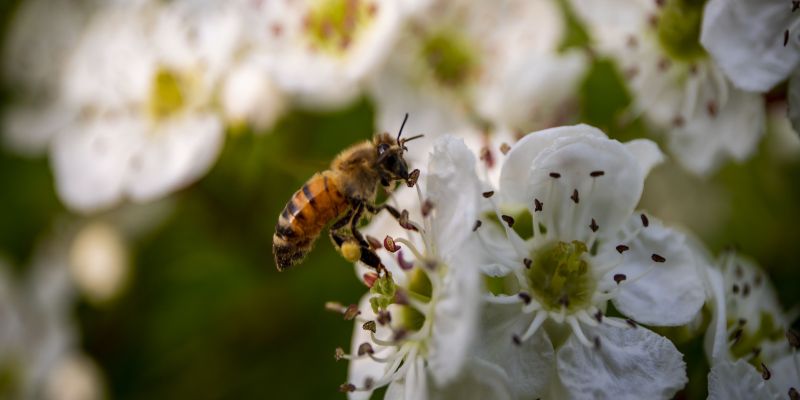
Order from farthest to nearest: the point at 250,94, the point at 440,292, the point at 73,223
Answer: the point at 73,223 < the point at 250,94 < the point at 440,292

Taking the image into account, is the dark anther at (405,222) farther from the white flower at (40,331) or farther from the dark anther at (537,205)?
the white flower at (40,331)

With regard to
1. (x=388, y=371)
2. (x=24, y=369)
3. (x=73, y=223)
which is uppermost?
(x=388, y=371)

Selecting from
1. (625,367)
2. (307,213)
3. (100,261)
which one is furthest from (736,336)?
(100,261)

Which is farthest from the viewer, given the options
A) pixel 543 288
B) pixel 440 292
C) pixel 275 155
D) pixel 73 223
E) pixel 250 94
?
pixel 73 223

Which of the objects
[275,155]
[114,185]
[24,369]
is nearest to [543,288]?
[275,155]

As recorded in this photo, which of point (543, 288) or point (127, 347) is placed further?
point (127, 347)

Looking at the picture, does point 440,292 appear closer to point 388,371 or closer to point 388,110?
point 388,371

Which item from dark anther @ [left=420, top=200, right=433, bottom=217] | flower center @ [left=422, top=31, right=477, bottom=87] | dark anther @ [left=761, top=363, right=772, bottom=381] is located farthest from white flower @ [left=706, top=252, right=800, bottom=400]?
flower center @ [left=422, top=31, right=477, bottom=87]

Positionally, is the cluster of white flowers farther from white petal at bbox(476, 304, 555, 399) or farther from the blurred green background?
the blurred green background

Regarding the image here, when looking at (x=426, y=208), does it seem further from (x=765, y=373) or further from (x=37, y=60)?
(x=37, y=60)
